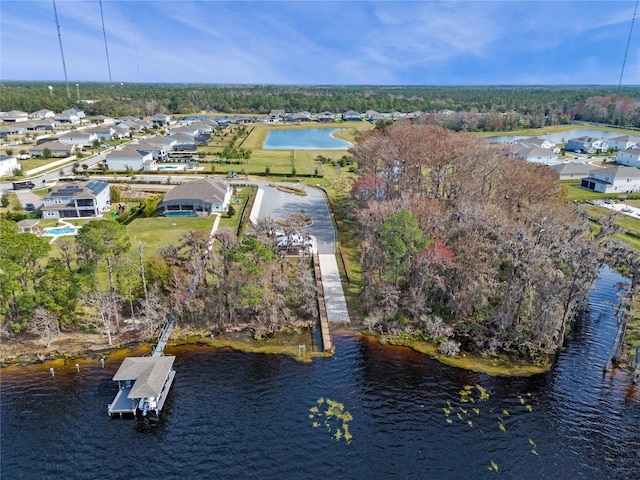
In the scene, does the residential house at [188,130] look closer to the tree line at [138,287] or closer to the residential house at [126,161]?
the residential house at [126,161]

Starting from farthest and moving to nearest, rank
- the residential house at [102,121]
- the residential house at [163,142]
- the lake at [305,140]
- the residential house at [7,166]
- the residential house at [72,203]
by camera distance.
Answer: the residential house at [102,121], the lake at [305,140], the residential house at [163,142], the residential house at [7,166], the residential house at [72,203]

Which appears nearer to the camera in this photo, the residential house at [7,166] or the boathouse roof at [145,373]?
the boathouse roof at [145,373]

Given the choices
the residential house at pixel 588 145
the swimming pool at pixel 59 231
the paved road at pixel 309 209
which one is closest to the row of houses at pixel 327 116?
the residential house at pixel 588 145

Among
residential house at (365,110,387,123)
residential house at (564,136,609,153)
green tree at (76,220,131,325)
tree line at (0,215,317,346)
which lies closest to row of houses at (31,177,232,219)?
tree line at (0,215,317,346)

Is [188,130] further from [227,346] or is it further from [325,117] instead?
[227,346]

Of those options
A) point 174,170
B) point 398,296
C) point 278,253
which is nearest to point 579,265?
point 398,296

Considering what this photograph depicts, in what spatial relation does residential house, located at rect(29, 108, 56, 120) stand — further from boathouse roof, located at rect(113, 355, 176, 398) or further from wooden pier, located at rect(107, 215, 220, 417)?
wooden pier, located at rect(107, 215, 220, 417)

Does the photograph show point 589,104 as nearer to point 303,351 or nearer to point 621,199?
point 621,199

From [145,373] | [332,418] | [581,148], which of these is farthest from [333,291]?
[581,148]
